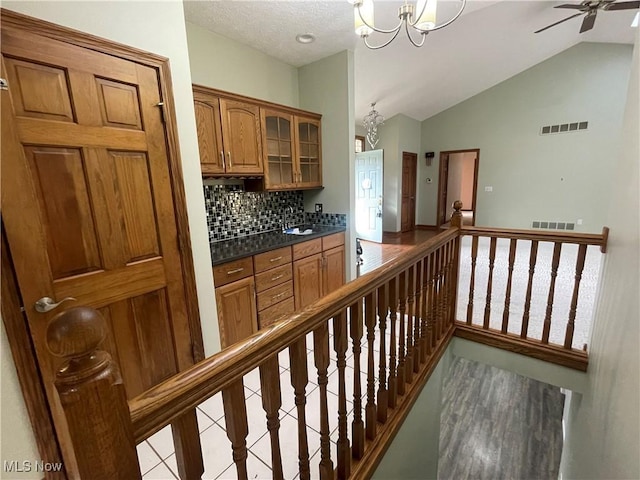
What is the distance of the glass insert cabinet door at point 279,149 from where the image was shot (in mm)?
2711

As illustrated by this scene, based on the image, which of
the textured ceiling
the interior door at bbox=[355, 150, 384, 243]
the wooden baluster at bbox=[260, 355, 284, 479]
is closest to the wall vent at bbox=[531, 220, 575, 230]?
the textured ceiling

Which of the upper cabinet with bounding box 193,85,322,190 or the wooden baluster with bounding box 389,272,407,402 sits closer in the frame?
the wooden baluster with bounding box 389,272,407,402

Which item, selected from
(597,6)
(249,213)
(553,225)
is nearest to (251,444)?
(249,213)

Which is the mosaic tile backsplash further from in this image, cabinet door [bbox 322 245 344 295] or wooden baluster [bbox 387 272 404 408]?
wooden baluster [bbox 387 272 404 408]

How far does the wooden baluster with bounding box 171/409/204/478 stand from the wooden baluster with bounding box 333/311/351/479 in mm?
525

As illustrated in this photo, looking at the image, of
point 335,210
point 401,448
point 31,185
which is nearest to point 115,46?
point 31,185

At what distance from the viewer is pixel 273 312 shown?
2533 mm

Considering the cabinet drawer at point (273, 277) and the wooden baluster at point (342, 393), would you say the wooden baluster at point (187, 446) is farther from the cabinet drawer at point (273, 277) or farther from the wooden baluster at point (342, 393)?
the cabinet drawer at point (273, 277)

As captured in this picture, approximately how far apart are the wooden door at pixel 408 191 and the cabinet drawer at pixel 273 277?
5.00m

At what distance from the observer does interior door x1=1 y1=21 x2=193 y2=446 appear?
1.13 meters

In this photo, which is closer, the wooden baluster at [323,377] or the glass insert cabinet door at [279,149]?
the wooden baluster at [323,377]

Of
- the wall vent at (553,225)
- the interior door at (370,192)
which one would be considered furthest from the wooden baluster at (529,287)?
the wall vent at (553,225)

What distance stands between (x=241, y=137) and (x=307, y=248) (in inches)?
46.2

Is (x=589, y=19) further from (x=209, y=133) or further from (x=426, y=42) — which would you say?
(x=209, y=133)
